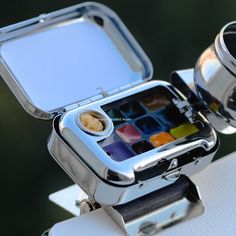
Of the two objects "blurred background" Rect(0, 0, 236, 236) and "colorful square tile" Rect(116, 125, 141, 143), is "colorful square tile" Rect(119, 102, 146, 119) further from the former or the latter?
"blurred background" Rect(0, 0, 236, 236)

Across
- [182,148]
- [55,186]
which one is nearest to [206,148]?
[182,148]

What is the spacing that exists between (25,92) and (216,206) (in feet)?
0.87

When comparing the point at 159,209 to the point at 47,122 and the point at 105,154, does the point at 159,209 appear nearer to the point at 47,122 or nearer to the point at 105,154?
the point at 105,154

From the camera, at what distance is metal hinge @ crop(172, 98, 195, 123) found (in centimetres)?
94

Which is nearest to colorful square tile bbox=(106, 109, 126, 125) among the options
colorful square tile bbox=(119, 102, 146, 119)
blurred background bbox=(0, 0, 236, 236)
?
colorful square tile bbox=(119, 102, 146, 119)

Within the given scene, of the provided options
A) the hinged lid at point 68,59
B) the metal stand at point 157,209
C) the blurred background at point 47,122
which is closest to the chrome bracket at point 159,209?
the metal stand at point 157,209

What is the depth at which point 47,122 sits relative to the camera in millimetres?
1487

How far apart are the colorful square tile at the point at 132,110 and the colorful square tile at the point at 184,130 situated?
0.05 meters

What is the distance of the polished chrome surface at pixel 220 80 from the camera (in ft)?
3.01

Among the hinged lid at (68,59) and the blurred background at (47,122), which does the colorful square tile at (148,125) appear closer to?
the hinged lid at (68,59)

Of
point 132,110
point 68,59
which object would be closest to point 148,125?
point 132,110

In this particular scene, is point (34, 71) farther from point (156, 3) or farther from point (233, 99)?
point (156, 3)

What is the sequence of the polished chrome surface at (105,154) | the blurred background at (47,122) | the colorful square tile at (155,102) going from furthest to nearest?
1. the blurred background at (47,122)
2. the colorful square tile at (155,102)
3. the polished chrome surface at (105,154)

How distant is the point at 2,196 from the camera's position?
1.41 meters
